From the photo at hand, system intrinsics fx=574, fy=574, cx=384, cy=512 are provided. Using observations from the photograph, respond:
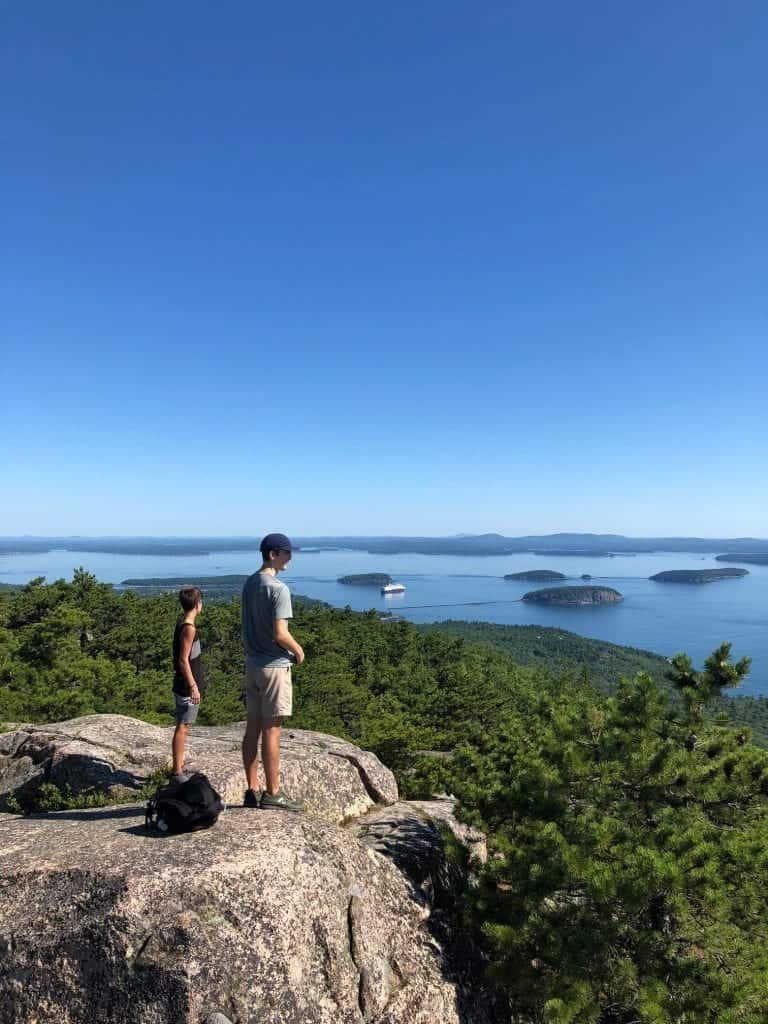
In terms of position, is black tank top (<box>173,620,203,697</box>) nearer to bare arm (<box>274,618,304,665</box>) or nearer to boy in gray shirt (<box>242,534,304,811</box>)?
boy in gray shirt (<box>242,534,304,811</box>)

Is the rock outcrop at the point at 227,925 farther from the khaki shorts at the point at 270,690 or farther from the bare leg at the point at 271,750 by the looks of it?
the khaki shorts at the point at 270,690

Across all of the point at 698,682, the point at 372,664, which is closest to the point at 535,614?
the point at 372,664

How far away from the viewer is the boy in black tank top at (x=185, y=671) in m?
5.48

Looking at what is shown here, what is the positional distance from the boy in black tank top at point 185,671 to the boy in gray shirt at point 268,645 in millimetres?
579

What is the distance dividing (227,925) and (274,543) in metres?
2.92

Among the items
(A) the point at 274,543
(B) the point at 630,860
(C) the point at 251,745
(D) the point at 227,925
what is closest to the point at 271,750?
(C) the point at 251,745

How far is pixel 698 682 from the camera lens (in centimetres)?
637

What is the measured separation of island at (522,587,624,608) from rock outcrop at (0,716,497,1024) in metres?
187

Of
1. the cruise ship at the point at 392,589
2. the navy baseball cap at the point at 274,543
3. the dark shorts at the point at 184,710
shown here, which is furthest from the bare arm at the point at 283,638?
the cruise ship at the point at 392,589

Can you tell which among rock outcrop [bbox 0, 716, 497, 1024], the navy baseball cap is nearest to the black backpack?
rock outcrop [bbox 0, 716, 497, 1024]

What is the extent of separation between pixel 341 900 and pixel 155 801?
185 cm

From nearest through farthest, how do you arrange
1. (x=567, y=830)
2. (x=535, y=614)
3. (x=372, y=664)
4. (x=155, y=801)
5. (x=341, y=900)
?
(x=341, y=900) < (x=155, y=801) < (x=567, y=830) < (x=372, y=664) < (x=535, y=614)

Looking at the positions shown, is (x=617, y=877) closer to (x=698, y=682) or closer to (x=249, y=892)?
(x=698, y=682)

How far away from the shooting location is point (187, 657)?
18.2 feet
